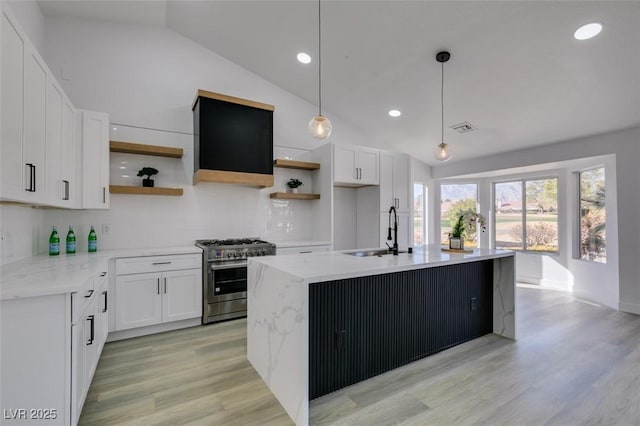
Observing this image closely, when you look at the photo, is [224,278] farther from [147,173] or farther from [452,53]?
[452,53]

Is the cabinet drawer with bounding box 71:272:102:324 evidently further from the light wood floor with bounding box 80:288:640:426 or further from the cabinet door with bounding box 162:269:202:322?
the cabinet door with bounding box 162:269:202:322

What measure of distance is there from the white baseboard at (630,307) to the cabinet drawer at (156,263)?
537 centimetres

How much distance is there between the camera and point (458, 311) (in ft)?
9.42

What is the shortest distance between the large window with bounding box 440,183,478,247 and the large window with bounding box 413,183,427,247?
352 mm

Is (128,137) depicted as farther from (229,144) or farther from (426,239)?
(426,239)

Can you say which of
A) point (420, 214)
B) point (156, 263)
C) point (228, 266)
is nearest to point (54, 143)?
point (156, 263)

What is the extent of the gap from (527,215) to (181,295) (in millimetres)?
5924

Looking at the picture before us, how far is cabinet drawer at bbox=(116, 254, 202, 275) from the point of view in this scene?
2982 millimetres

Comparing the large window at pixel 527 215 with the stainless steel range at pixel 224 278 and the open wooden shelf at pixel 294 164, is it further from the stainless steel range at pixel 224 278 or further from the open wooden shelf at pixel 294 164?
the stainless steel range at pixel 224 278

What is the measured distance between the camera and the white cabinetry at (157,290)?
298 cm

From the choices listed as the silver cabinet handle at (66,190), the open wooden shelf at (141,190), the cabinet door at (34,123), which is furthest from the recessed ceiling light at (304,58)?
the silver cabinet handle at (66,190)

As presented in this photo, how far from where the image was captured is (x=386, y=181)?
486cm

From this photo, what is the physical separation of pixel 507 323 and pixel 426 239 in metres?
3.31

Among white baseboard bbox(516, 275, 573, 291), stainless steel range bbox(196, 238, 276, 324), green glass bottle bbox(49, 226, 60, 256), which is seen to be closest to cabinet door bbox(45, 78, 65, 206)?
green glass bottle bbox(49, 226, 60, 256)
